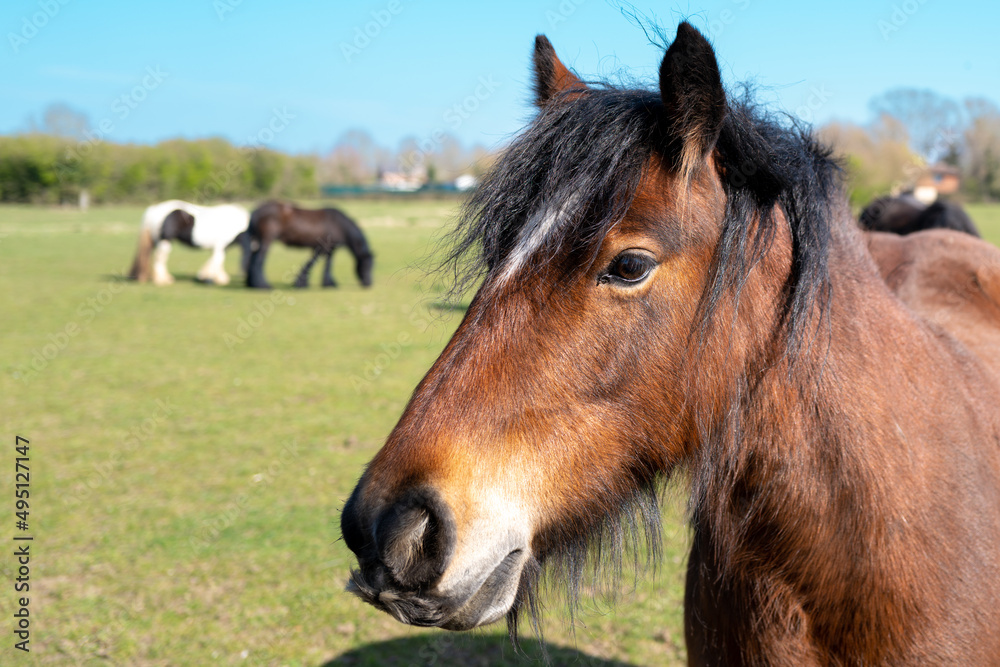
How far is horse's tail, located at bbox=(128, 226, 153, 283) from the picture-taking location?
19438mm

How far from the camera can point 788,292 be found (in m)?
1.80

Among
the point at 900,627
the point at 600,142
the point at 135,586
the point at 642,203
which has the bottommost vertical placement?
the point at 135,586

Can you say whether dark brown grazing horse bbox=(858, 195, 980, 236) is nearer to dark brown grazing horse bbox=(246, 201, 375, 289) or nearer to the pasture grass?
the pasture grass

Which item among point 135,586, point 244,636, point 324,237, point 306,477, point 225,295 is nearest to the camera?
point 244,636

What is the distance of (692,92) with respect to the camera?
5.28 feet

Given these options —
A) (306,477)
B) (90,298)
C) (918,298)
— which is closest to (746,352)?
(918,298)

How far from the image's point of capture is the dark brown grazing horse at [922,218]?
26.7 feet

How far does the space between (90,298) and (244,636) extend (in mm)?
14679

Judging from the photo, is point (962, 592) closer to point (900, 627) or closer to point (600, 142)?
point (900, 627)

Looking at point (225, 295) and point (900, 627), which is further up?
point (900, 627)

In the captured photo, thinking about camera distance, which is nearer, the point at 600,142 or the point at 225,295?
the point at 600,142

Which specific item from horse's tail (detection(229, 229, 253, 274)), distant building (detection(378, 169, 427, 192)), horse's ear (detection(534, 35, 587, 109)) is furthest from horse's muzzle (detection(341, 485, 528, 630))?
distant building (detection(378, 169, 427, 192))

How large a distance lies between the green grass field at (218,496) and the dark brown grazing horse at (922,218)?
5.53 meters

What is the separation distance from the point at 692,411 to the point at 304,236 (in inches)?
746
